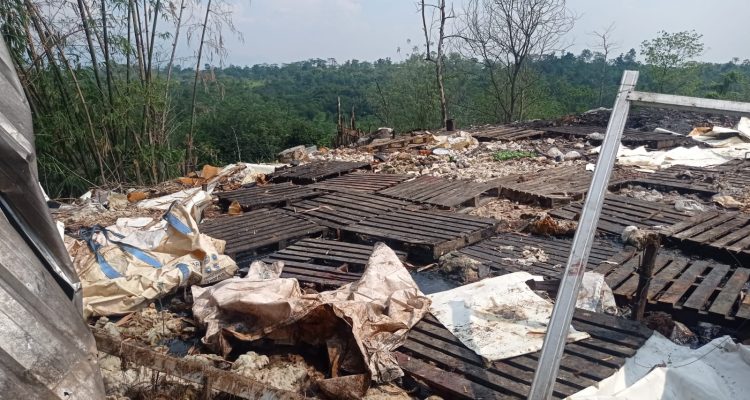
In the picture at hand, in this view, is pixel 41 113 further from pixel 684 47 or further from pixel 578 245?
pixel 684 47

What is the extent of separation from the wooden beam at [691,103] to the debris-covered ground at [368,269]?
3.56ft

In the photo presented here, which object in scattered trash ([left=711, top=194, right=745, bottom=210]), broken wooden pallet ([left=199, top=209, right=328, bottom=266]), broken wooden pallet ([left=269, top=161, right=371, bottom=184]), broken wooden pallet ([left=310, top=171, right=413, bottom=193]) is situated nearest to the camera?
broken wooden pallet ([left=199, top=209, right=328, bottom=266])

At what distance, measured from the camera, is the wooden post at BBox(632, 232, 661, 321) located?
8.70 feet

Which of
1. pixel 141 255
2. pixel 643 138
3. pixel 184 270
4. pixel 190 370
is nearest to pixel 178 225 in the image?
pixel 141 255

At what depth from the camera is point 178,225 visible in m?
3.61

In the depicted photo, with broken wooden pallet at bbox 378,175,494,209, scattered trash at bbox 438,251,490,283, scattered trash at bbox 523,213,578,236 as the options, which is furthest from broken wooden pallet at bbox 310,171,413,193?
scattered trash at bbox 438,251,490,283

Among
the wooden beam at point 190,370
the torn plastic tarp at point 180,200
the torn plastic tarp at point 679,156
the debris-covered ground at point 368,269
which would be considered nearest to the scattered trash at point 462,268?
the debris-covered ground at point 368,269

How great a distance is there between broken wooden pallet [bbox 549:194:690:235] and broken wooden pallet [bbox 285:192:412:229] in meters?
1.53

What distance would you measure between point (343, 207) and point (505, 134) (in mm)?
5072

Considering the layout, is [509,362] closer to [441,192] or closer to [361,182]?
[441,192]

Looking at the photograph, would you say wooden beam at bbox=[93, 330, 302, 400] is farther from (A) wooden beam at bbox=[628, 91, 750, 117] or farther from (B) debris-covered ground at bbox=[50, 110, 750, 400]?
(A) wooden beam at bbox=[628, 91, 750, 117]

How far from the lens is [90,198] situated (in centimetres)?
544

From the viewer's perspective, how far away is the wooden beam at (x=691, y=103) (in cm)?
205

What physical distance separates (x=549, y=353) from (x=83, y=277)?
8.54ft
